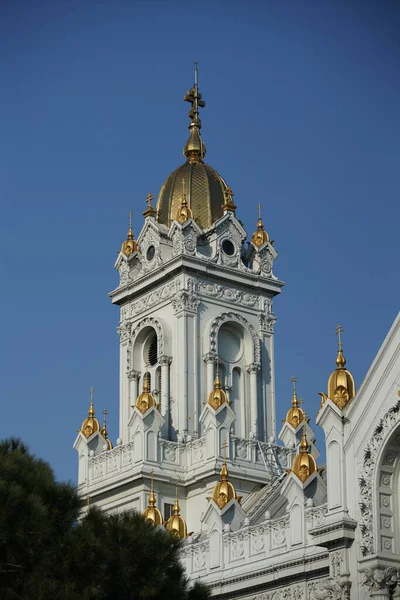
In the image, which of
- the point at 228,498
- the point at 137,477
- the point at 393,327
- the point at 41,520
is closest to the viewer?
the point at 41,520

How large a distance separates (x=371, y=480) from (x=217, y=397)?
60.3ft

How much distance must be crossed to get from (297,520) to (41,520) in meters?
13.4

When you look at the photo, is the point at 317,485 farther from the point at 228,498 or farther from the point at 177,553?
the point at 177,553

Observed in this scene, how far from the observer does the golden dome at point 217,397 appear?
196ft

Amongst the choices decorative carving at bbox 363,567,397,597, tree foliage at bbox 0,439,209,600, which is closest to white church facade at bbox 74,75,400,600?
decorative carving at bbox 363,567,397,597

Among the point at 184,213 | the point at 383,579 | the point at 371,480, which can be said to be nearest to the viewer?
the point at 383,579

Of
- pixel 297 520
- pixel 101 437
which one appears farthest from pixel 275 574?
pixel 101 437

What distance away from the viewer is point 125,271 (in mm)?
67812

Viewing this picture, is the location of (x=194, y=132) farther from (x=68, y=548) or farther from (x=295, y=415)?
(x=68, y=548)

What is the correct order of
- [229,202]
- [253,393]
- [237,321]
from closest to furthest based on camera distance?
[253,393] < [237,321] < [229,202]

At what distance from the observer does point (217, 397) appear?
59875mm

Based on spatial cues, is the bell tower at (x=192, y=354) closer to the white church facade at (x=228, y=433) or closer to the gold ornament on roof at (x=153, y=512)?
the white church facade at (x=228, y=433)

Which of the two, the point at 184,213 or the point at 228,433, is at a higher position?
the point at 184,213

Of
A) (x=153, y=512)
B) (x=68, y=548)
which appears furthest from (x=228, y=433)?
(x=68, y=548)
